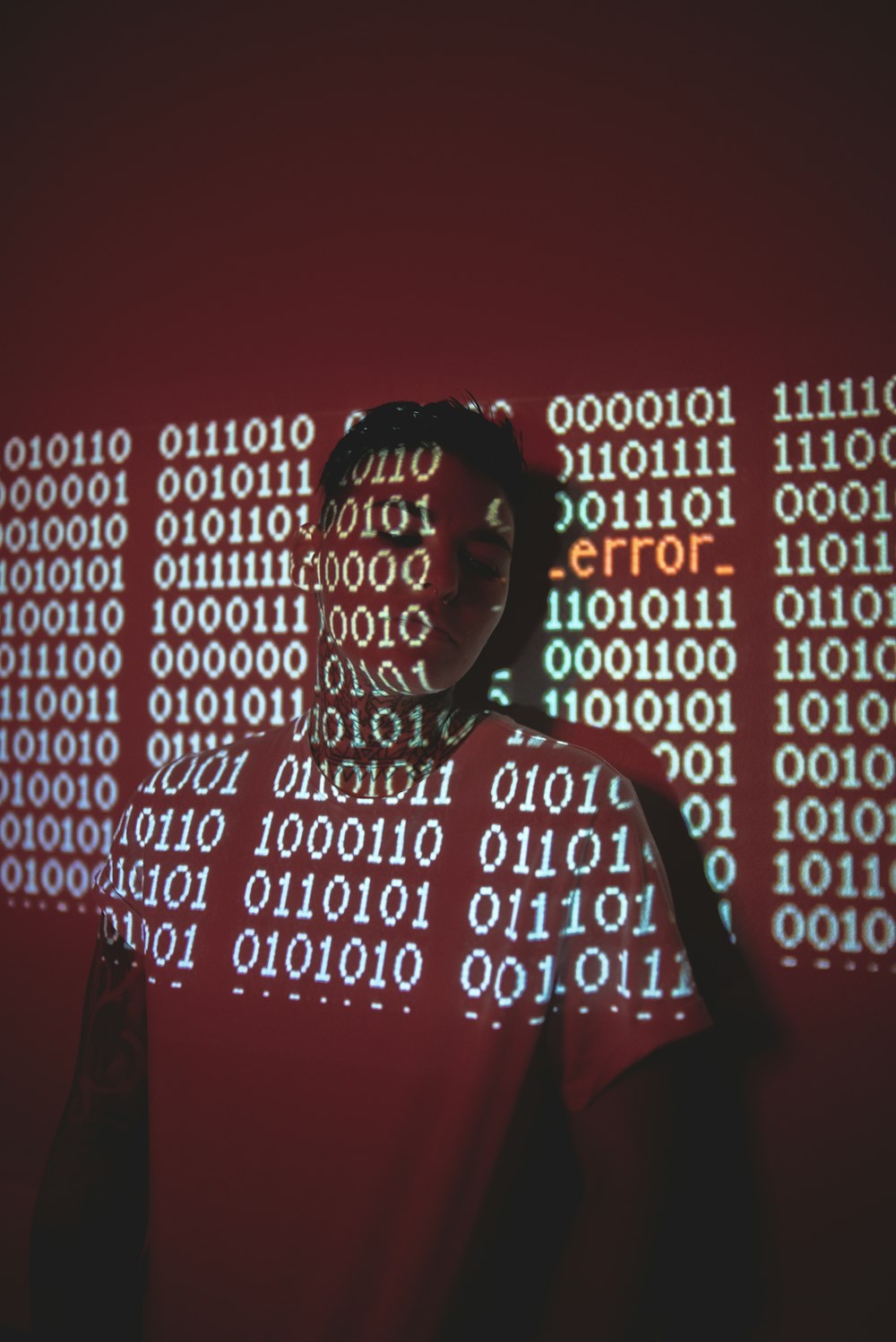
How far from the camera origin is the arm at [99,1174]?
1.03 meters

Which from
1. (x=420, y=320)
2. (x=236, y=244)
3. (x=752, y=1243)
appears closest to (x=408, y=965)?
(x=752, y=1243)

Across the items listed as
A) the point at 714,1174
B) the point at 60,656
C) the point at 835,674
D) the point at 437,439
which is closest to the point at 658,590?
the point at 835,674

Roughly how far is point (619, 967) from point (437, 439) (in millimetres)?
580

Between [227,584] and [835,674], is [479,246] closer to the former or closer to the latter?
[227,584]

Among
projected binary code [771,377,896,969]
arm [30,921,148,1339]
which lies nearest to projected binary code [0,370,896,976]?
projected binary code [771,377,896,969]

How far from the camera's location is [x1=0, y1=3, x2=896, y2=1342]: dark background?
104cm

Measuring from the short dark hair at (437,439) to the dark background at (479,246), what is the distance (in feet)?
0.73

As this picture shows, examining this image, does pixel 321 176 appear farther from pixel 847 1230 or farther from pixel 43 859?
pixel 847 1230

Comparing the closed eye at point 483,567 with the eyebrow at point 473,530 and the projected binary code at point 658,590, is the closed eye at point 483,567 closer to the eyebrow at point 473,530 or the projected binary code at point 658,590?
the eyebrow at point 473,530

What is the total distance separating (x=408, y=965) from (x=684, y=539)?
60 centimetres

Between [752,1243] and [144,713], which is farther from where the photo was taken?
[144,713]

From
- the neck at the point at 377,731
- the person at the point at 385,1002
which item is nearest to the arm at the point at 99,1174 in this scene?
the person at the point at 385,1002

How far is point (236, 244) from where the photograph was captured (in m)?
1.31

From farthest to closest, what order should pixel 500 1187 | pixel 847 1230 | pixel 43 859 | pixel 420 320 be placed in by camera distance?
pixel 43 859, pixel 420 320, pixel 847 1230, pixel 500 1187
